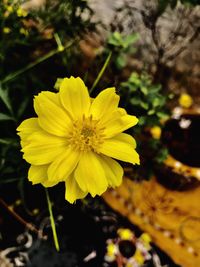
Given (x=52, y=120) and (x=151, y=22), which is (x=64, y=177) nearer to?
(x=52, y=120)

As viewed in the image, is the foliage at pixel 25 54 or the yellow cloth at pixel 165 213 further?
the yellow cloth at pixel 165 213

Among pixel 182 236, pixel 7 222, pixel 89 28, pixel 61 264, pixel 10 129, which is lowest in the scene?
pixel 182 236

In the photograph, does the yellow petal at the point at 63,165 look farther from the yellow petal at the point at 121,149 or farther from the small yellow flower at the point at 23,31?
the small yellow flower at the point at 23,31

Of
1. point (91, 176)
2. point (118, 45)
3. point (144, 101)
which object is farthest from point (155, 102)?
point (91, 176)

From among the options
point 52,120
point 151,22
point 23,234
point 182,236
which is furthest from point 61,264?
point 151,22

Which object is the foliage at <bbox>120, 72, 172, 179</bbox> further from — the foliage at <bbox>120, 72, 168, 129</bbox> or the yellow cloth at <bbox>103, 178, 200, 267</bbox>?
the yellow cloth at <bbox>103, 178, 200, 267</bbox>

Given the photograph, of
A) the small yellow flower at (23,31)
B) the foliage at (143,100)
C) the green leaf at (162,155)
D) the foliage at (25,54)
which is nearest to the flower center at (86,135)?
the foliage at (25,54)

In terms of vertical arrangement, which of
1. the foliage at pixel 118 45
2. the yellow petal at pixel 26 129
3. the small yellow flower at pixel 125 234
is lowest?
the small yellow flower at pixel 125 234
